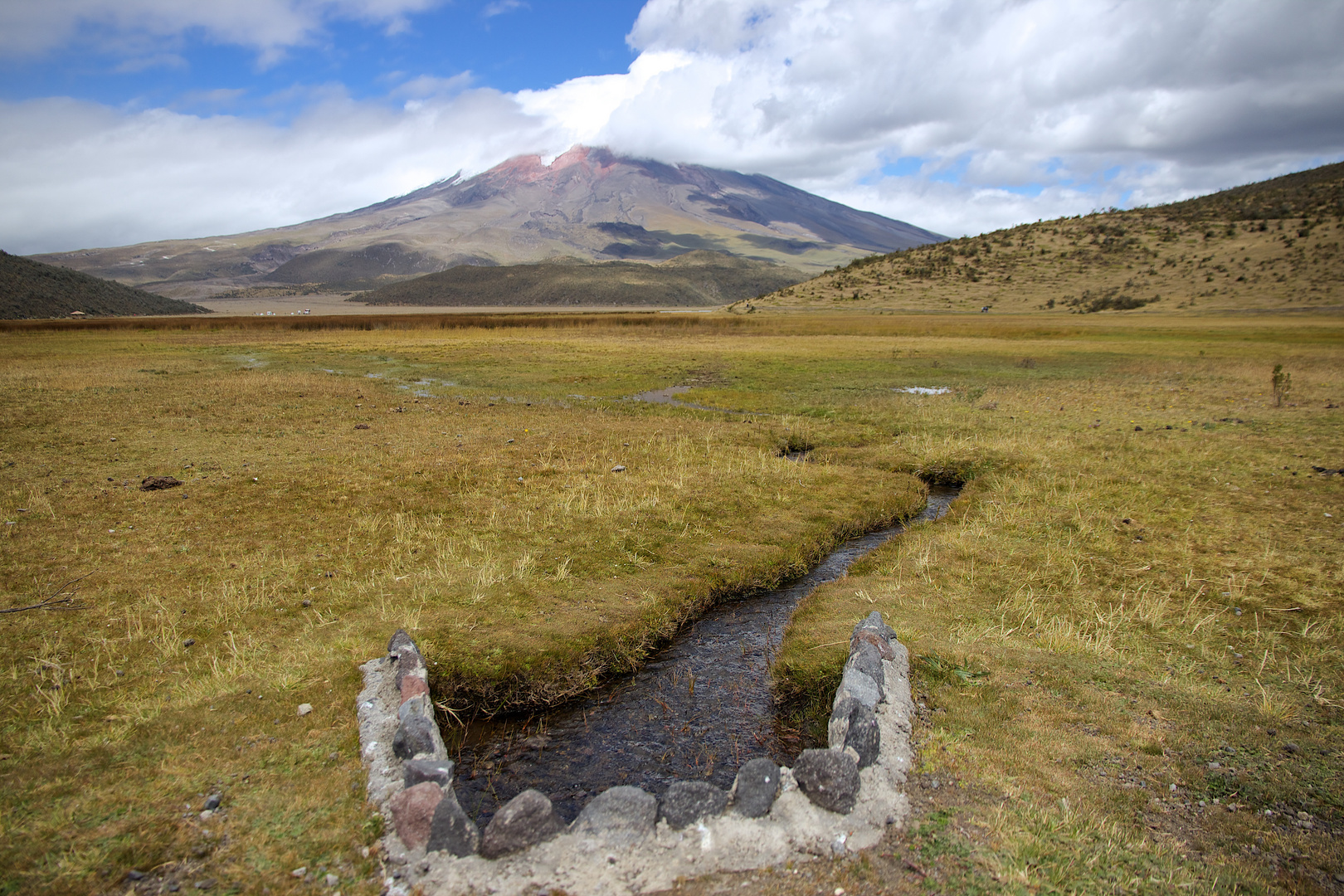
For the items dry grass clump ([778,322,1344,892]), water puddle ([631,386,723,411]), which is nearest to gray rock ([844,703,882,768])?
dry grass clump ([778,322,1344,892])

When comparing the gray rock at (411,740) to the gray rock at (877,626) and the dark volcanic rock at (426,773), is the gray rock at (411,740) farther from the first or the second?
the gray rock at (877,626)

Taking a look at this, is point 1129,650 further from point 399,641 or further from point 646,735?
point 399,641

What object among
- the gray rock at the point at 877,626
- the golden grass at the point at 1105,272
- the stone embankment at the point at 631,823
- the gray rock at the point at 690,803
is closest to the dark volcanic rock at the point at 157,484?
the stone embankment at the point at 631,823

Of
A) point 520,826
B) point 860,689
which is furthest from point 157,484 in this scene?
point 860,689

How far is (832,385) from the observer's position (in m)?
34.9

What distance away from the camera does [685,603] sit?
38.1ft

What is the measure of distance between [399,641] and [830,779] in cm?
569

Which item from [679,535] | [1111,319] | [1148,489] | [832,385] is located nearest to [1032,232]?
[1111,319]

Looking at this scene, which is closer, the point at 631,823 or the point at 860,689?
the point at 631,823

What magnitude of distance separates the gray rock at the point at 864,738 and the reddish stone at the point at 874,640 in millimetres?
1808

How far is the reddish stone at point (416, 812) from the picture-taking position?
5.96 metres

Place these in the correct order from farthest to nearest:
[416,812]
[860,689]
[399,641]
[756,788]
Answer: [399,641] < [860,689] < [756,788] < [416,812]

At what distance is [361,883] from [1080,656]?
913 centimetres

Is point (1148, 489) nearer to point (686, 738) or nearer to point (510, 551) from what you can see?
point (686, 738)
